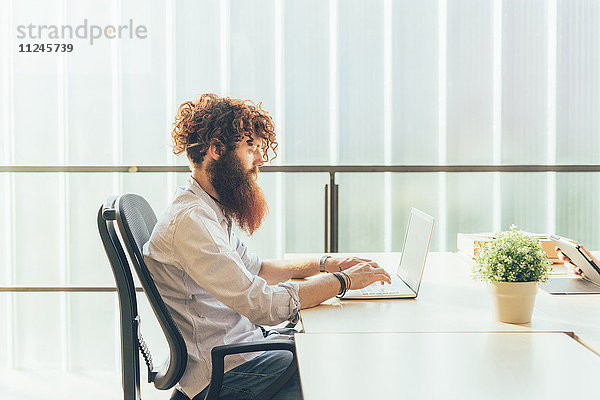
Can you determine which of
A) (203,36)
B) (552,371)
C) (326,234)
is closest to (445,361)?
(552,371)

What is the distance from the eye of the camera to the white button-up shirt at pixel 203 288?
4.76 ft

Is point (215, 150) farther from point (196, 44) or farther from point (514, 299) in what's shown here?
point (196, 44)

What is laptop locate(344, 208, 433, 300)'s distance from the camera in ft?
5.50

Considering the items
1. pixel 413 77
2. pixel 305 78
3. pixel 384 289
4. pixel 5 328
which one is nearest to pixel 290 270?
pixel 384 289

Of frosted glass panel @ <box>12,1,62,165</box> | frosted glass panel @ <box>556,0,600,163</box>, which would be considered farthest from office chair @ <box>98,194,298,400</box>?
frosted glass panel @ <box>556,0,600,163</box>

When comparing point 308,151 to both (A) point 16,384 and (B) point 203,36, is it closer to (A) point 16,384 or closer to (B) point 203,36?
(B) point 203,36

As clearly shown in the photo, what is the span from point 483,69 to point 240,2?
1.26 meters

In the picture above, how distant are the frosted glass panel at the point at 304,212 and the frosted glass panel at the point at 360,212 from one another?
0.32 ft

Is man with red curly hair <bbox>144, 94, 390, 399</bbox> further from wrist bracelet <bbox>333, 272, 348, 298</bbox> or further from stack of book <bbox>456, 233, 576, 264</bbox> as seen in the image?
stack of book <bbox>456, 233, 576, 264</bbox>

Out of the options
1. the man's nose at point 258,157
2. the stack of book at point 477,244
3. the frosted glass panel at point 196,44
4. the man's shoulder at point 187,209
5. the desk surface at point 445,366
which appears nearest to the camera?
the desk surface at point 445,366

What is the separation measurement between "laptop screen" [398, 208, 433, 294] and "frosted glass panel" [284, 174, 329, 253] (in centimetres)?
126

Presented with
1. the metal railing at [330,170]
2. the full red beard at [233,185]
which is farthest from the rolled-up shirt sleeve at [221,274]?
the metal railing at [330,170]

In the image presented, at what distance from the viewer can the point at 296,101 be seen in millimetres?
3178

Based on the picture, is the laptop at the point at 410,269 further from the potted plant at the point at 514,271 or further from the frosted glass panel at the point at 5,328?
the frosted glass panel at the point at 5,328
